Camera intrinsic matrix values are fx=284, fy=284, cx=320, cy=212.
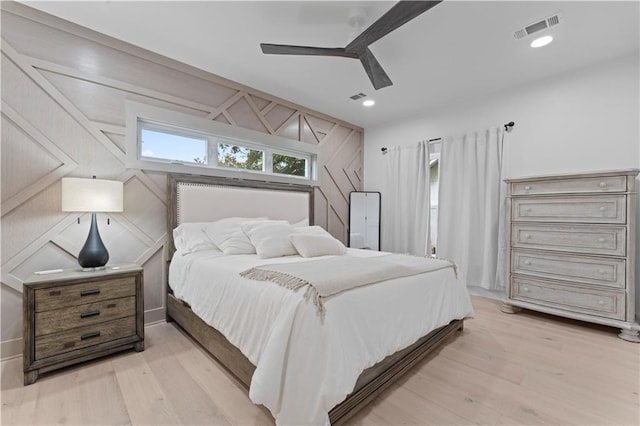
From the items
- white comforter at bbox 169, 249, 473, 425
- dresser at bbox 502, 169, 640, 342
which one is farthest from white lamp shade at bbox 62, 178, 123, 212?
dresser at bbox 502, 169, 640, 342

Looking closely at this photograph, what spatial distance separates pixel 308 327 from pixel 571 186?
3091 millimetres

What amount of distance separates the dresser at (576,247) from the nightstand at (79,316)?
3.79 meters

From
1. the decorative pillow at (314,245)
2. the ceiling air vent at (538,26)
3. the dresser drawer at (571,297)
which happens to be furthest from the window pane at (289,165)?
the dresser drawer at (571,297)

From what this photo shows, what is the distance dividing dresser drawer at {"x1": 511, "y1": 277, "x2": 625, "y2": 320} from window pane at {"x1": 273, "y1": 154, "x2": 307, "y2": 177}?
3.08 meters

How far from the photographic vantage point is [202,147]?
Answer: 3332 mm

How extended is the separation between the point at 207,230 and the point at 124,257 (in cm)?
76

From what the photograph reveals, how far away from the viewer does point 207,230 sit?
288 cm

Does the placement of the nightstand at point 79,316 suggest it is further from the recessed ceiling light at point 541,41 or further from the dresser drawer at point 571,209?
the recessed ceiling light at point 541,41

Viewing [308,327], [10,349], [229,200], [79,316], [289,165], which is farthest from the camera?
[289,165]

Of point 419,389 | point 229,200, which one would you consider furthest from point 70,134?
point 419,389

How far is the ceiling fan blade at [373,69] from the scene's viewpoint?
2.30 metres

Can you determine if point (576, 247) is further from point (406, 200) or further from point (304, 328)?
point (304, 328)

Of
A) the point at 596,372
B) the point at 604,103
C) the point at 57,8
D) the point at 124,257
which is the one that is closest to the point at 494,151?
the point at 604,103

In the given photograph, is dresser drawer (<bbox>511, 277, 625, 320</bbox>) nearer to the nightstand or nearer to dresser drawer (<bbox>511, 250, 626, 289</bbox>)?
dresser drawer (<bbox>511, 250, 626, 289</bbox>)
